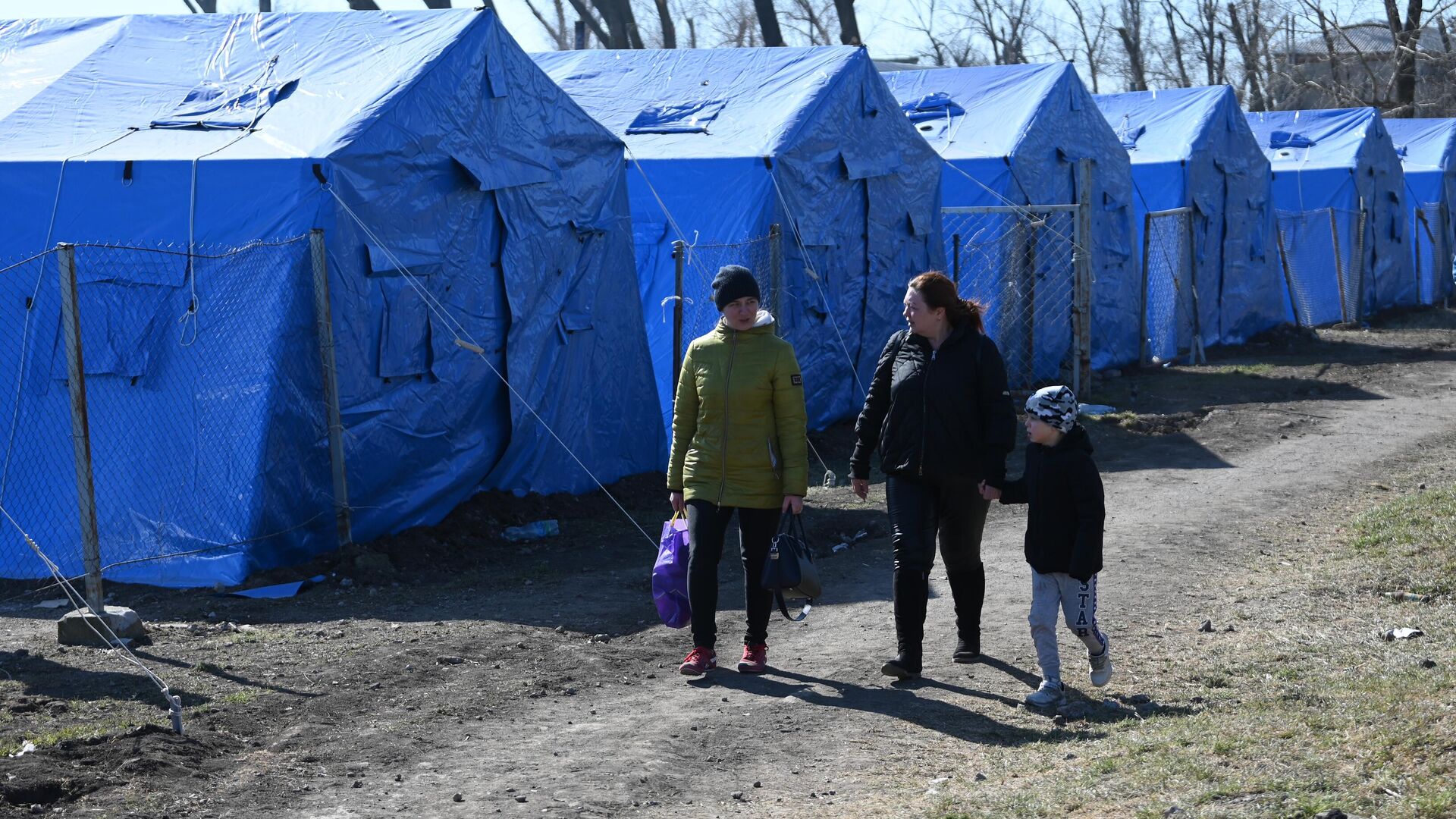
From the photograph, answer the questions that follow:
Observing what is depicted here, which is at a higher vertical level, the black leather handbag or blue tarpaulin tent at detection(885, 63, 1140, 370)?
blue tarpaulin tent at detection(885, 63, 1140, 370)

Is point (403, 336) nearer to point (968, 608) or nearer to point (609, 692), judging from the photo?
point (609, 692)

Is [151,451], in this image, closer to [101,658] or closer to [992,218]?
[101,658]

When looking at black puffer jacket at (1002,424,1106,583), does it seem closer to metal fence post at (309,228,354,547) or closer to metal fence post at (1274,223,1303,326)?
metal fence post at (309,228,354,547)

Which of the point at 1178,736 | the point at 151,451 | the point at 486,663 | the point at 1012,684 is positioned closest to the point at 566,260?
the point at 151,451

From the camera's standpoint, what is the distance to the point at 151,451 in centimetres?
895

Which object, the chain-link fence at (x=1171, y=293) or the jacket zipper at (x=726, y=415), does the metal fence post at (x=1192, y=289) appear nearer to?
the chain-link fence at (x=1171, y=293)

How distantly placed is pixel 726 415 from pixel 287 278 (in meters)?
3.85

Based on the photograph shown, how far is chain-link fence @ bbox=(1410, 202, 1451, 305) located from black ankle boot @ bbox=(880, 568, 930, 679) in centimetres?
2707

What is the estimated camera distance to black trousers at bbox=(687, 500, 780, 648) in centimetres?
638

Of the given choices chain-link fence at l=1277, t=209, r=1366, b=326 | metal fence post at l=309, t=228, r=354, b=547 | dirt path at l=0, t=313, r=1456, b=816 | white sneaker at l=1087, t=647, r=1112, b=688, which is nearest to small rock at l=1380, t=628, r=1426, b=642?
dirt path at l=0, t=313, r=1456, b=816

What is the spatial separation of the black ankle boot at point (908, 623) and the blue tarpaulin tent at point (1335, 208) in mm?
19788

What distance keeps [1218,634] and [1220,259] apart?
52.5 ft

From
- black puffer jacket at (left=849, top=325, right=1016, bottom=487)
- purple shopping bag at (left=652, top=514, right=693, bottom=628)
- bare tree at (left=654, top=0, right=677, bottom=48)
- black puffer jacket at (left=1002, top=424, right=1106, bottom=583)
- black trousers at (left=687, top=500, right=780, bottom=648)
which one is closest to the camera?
black puffer jacket at (left=1002, top=424, right=1106, bottom=583)

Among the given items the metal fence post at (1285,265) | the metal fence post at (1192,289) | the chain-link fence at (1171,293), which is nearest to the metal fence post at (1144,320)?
the chain-link fence at (1171,293)
